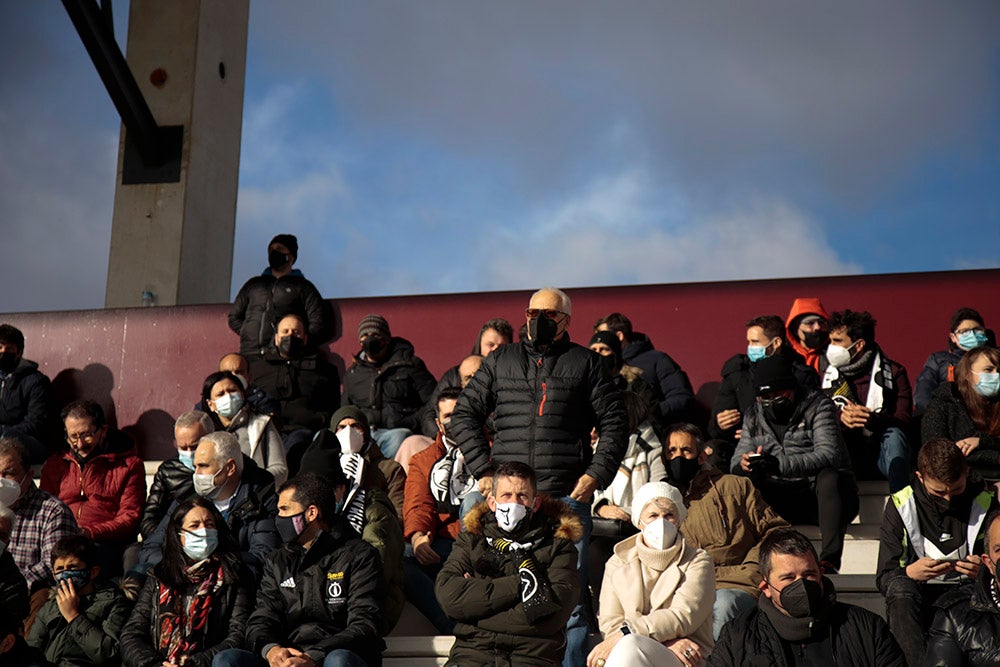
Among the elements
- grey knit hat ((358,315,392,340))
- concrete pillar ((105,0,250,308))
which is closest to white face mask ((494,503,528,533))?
grey knit hat ((358,315,392,340))

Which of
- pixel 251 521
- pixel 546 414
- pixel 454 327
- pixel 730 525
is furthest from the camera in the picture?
pixel 454 327

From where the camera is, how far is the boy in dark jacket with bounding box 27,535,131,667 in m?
6.51

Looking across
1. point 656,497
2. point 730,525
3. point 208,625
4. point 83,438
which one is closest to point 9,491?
point 83,438

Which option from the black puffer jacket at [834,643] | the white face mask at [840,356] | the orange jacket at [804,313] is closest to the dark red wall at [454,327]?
the orange jacket at [804,313]

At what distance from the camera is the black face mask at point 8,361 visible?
981 centimetres

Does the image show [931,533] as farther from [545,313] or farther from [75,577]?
[75,577]

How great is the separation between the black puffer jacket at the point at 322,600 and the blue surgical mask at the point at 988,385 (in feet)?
11.2

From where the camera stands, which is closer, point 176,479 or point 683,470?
point 683,470

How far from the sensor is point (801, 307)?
9.08 meters

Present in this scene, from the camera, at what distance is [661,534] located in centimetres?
586

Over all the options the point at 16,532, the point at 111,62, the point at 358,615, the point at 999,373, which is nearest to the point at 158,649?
the point at 358,615

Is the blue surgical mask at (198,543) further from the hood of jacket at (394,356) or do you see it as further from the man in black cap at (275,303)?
the man in black cap at (275,303)

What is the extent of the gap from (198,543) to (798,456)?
3.08 metres

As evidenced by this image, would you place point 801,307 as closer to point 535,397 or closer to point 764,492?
point 764,492
